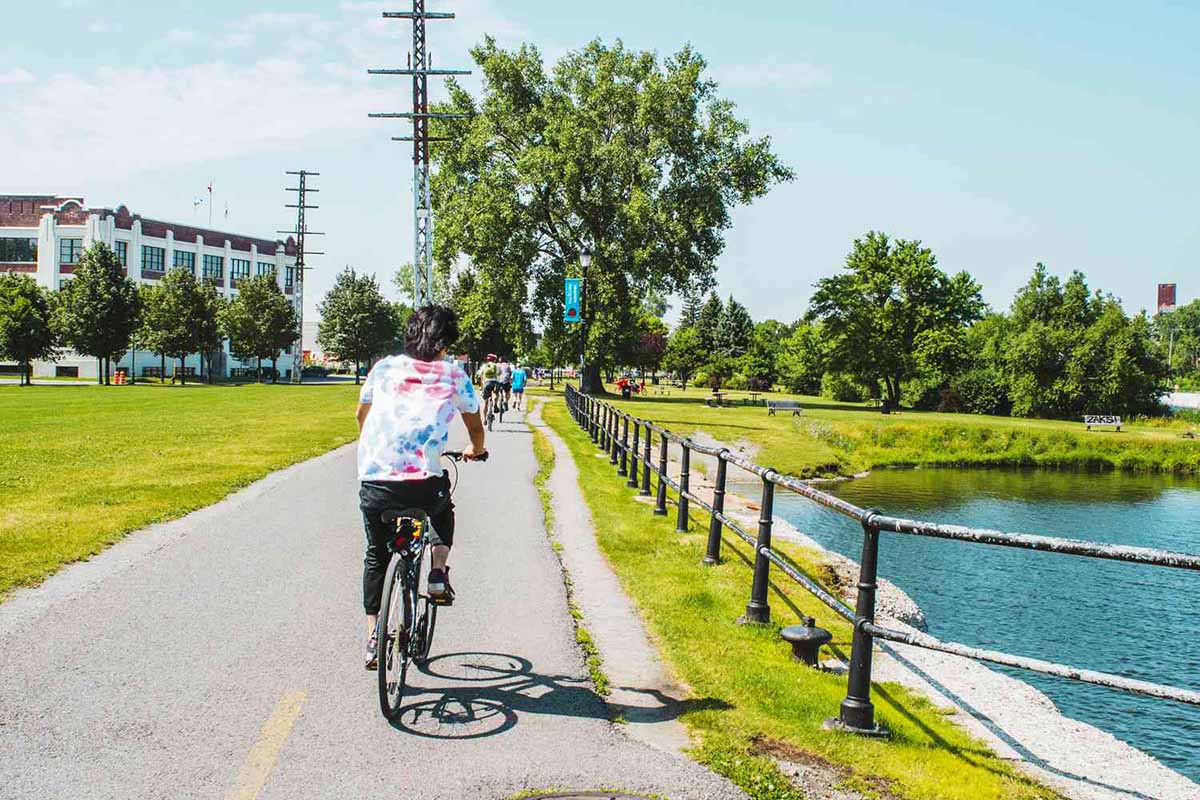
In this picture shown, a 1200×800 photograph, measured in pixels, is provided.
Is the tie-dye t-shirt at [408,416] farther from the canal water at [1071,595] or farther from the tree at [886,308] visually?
the tree at [886,308]

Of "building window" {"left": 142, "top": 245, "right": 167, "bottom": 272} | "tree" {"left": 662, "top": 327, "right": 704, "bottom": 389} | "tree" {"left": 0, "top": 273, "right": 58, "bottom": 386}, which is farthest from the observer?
"tree" {"left": 662, "top": 327, "right": 704, "bottom": 389}

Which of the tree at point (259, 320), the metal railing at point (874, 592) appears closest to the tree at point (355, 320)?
the tree at point (259, 320)

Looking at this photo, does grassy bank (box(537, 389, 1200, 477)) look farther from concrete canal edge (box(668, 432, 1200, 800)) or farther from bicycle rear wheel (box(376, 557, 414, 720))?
bicycle rear wheel (box(376, 557, 414, 720))

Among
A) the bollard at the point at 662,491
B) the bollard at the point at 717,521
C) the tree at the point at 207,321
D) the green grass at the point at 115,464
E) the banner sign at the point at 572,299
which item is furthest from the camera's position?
the tree at the point at 207,321

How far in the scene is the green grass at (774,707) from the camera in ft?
14.7

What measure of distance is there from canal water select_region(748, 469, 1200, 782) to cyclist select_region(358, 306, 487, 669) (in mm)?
7508

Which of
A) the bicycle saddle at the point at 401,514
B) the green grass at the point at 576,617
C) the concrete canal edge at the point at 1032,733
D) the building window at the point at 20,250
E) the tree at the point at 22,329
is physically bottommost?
the concrete canal edge at the point at 1032,733

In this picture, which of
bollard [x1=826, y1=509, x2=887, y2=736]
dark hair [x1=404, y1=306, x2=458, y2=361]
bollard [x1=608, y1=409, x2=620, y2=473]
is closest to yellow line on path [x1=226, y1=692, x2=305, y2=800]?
dark hair [x1=404, y1=306, x2=458, y2=361]

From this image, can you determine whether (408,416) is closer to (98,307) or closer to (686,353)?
(98,307)

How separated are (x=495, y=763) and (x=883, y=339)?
203 feet

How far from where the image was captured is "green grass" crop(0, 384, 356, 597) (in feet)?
31.4

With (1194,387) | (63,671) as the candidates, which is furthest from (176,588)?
(1194,387)

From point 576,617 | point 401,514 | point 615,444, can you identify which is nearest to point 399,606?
point 401,514

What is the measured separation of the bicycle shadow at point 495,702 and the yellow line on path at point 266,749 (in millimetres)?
569
